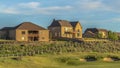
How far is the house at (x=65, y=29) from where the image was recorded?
15750 centimetres

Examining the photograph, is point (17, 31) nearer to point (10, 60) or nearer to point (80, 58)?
point (80, 58)

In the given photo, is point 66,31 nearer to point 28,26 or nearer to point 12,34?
point 28,26

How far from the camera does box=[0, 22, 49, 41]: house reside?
424 feet

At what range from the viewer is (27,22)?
135m

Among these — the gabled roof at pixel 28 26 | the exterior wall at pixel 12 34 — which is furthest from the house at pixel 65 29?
the exterior wall at pixel 12 34

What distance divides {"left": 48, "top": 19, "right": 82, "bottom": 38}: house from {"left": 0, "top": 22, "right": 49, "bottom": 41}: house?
24055mm

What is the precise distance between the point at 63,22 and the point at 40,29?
27992mm

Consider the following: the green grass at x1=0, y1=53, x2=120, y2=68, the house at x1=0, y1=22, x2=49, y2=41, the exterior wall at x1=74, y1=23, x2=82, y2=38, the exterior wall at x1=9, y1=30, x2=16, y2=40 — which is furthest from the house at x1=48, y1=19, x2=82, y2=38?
the green grass at x1=0, y1=53, x2=120, y2=68

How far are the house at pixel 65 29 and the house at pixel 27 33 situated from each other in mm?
24055

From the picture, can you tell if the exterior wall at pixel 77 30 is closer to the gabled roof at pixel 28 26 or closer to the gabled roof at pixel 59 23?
the gabled roof at pixel 59 23

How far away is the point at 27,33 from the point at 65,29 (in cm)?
2980

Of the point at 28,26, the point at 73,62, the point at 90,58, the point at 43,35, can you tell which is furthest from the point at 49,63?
the point at 28,26

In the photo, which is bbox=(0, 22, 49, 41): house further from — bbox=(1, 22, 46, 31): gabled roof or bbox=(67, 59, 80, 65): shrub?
bbox=(67, 59, 80, 65): shrub

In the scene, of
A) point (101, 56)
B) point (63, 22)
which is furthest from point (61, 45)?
point (63, 22)
